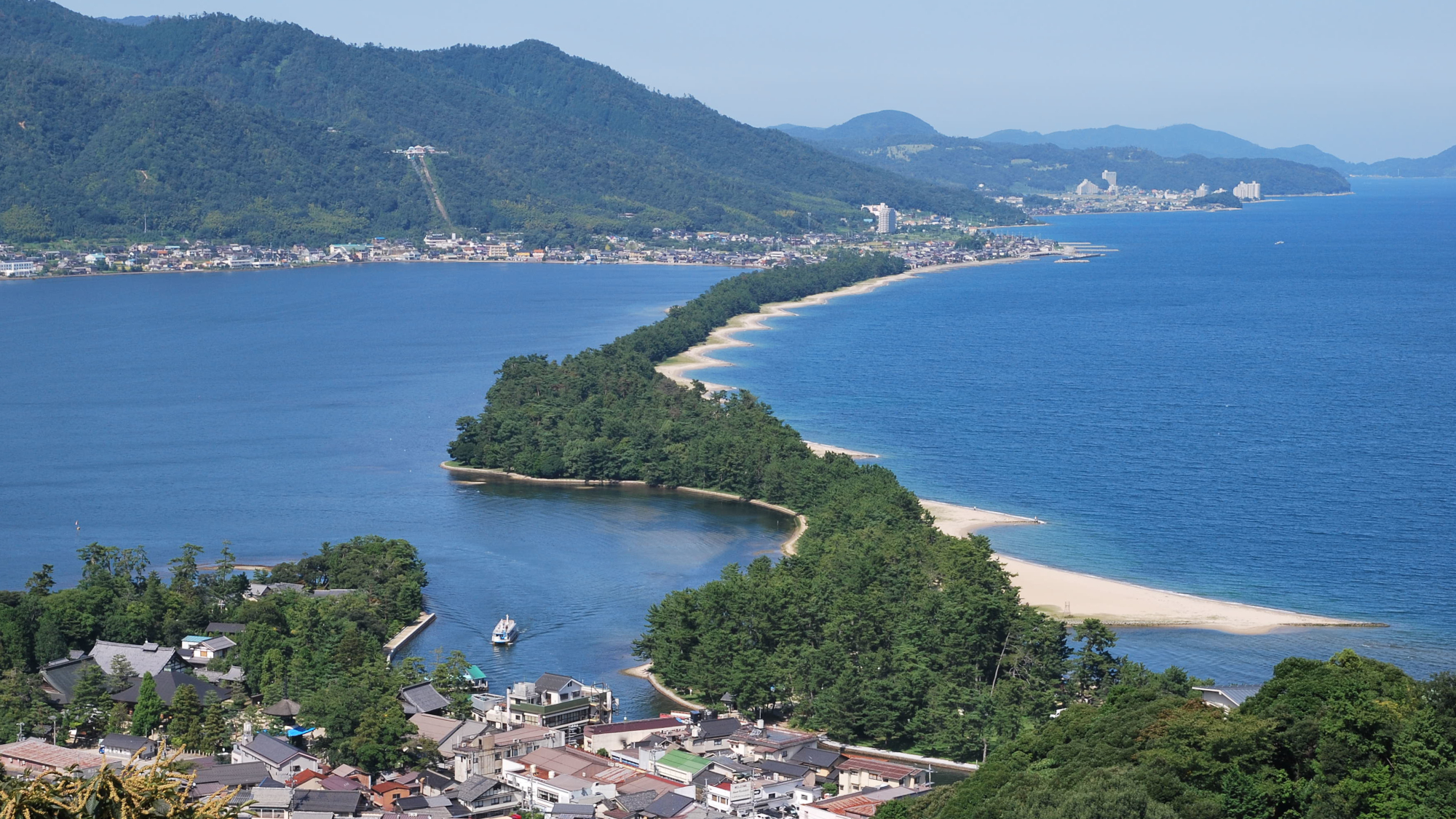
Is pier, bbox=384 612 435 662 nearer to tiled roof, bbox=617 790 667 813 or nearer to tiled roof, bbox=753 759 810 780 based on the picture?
tiled roof, bbox=617 790 667 813

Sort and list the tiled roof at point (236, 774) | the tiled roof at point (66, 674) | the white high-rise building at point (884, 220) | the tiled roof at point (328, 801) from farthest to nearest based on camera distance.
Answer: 1. the white high-rise building at point (884, 220)
2. the tiled roof at point (66, 674)
3. the tiled roof at point (236, 774)
4. the tiled roof at point (328, 801)

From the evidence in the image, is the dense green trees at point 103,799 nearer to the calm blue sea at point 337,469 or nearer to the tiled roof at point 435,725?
the tiled roof at point 435,725

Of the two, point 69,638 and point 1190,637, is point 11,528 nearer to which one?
point 69,638

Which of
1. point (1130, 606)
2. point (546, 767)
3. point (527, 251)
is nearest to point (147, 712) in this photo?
point (546, 767)

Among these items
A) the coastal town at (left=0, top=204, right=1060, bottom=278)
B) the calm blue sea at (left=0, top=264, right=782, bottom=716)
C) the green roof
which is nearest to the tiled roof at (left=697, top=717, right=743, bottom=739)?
the green roof

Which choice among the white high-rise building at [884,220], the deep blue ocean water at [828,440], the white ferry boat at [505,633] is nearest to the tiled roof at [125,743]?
the deep blue ocean water at [828,440]

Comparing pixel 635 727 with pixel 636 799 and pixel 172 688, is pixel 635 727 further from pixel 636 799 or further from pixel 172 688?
pixel 172 688
